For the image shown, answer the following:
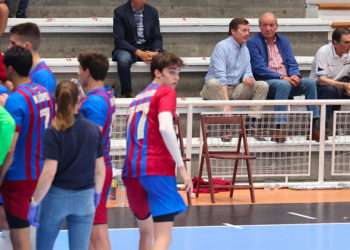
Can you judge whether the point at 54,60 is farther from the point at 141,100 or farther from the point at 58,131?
the point at 58,131

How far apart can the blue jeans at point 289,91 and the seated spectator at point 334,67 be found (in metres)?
0.19

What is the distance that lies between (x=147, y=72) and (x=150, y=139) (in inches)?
209

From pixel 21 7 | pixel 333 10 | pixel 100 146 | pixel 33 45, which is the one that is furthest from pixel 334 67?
pixel 100 146

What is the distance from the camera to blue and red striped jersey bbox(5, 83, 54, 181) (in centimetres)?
599

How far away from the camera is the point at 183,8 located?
13219 millimetres

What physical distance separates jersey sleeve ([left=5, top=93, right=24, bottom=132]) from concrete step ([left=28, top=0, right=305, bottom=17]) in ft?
22.2

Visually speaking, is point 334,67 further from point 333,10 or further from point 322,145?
point 333,10

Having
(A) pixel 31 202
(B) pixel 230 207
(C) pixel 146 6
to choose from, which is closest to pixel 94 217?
(A) pixel 31 202

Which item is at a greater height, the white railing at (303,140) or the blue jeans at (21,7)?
the blue jeans at (21,7)

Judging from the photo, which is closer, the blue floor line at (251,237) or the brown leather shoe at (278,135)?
the blue floor line at (251,237)

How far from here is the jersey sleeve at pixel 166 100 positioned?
6293 mm

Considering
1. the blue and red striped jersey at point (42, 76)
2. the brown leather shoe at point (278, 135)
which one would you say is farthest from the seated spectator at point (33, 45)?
the brown leather shoe at point (278, 135)

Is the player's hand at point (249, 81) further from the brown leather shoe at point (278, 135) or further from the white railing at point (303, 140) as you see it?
the brown leather shoe at point (278, 135)

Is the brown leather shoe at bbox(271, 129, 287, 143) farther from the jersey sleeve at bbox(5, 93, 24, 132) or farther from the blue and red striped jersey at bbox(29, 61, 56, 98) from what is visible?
the jersey sleeve at bbox(5, 93, 24, 132)
